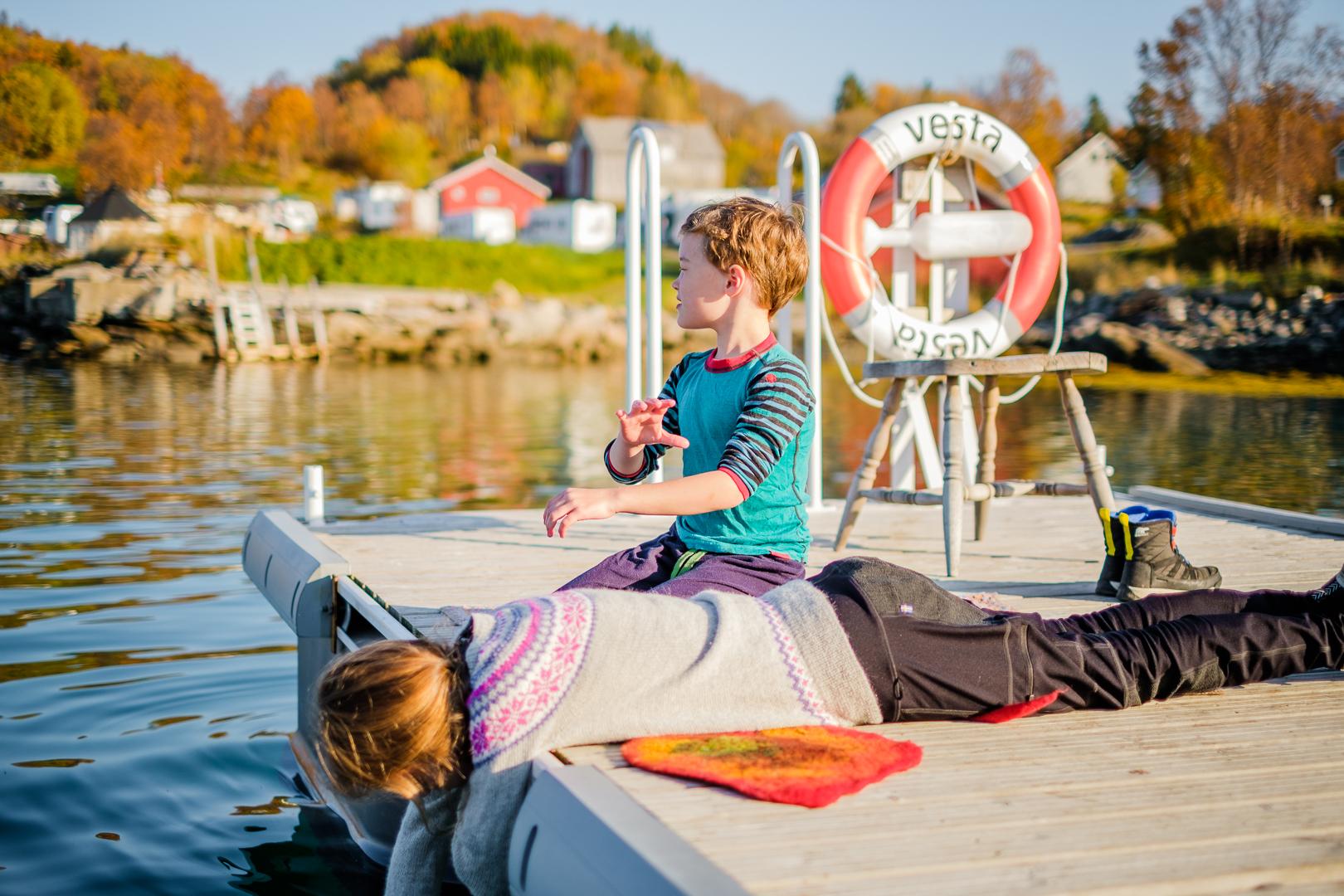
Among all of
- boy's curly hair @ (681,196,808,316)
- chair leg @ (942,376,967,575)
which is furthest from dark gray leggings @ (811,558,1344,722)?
chair leg @ (942,376,967,575)

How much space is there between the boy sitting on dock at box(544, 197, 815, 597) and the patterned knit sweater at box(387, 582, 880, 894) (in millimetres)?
348

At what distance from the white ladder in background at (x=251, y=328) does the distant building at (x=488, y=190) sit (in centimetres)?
3039

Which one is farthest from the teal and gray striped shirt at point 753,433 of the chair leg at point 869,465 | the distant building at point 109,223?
the distant building at point 109,223

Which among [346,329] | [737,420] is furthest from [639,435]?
[346,329]

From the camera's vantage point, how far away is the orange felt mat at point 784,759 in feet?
7.18

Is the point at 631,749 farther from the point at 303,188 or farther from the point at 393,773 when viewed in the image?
the point at 303,188

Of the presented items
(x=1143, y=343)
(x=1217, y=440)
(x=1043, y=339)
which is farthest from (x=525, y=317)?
(x=1217, y=440)

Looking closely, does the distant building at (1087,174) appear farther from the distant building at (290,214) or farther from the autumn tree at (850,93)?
the distant building at (290,214)

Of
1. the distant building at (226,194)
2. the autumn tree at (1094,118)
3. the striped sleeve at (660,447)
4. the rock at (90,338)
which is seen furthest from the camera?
the autumn tree at (1094,118)

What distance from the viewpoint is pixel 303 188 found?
64.2 metres

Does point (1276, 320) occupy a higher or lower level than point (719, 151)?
lower

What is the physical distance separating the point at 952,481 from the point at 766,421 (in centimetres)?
183

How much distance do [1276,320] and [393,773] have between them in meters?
28.3

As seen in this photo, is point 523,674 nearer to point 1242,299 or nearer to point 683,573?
point 683,573
